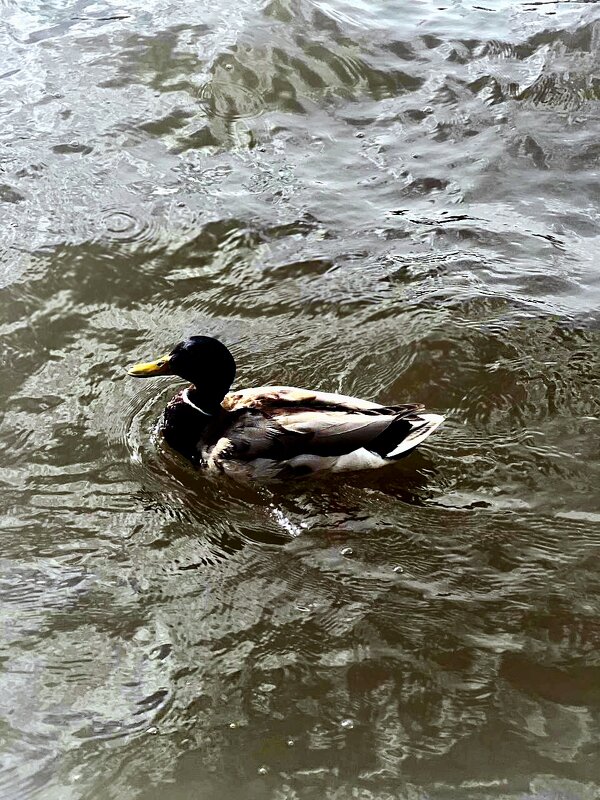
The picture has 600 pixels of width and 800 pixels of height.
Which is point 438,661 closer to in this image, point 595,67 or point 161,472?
point 161,472

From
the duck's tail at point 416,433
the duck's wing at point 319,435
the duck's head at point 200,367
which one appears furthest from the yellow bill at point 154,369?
the duck's tail at point 416,433

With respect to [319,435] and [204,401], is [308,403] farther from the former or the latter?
[204,401]

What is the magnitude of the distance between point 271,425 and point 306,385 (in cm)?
66

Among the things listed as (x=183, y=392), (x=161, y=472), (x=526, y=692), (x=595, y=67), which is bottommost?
(x=526, y=692)

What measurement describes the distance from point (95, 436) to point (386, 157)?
3681mm

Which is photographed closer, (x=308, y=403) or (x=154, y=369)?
(x=308, y=403)

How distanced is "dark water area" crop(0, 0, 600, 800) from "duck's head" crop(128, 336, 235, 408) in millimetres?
406

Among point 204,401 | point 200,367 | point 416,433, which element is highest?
point 200,367

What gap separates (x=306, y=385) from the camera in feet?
18.0

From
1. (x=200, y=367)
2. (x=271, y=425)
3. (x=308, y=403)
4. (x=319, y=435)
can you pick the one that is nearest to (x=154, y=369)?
(x=200, y=367)

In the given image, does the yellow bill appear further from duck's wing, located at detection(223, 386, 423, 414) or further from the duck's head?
duck's wing, located at detection(223, 386, 423, 414)

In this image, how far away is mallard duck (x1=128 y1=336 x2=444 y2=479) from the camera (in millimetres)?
4836

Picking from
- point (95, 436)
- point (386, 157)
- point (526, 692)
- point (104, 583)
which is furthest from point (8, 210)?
point (526, 692)

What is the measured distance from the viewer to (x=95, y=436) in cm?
514
